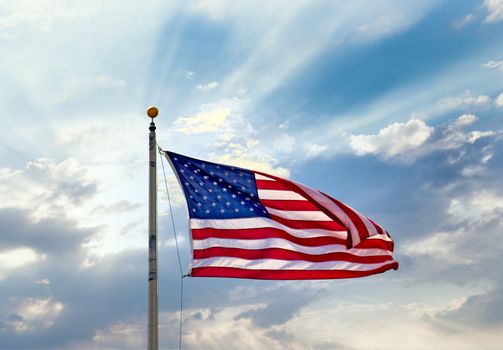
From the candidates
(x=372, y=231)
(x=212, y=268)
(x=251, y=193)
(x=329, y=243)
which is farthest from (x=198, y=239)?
(x=372, y=231)

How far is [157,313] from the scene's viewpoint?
68.4ft

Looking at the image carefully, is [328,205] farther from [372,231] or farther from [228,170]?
[228,170]

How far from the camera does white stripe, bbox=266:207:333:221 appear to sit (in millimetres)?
24219

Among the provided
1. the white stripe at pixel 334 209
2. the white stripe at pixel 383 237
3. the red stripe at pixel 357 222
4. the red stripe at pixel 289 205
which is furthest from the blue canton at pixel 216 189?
the white stripe at pixel 383 237

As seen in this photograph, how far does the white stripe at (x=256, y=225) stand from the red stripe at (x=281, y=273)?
4.16ft

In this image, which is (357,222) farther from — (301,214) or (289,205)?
(289,205)

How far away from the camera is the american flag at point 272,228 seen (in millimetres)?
22859

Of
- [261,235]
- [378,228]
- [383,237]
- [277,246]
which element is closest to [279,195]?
[261,235]

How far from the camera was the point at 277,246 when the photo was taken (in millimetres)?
23688

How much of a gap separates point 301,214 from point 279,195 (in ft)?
3.31

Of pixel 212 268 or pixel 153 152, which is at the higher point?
pixel 153 152

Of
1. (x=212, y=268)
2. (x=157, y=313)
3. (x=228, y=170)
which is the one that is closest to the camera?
(x=157, y=313)

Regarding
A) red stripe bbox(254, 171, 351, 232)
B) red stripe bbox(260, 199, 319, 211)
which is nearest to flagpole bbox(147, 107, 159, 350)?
red stripe bbox(254, 171, 351, 232)

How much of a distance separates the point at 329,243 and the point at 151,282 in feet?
21.3
